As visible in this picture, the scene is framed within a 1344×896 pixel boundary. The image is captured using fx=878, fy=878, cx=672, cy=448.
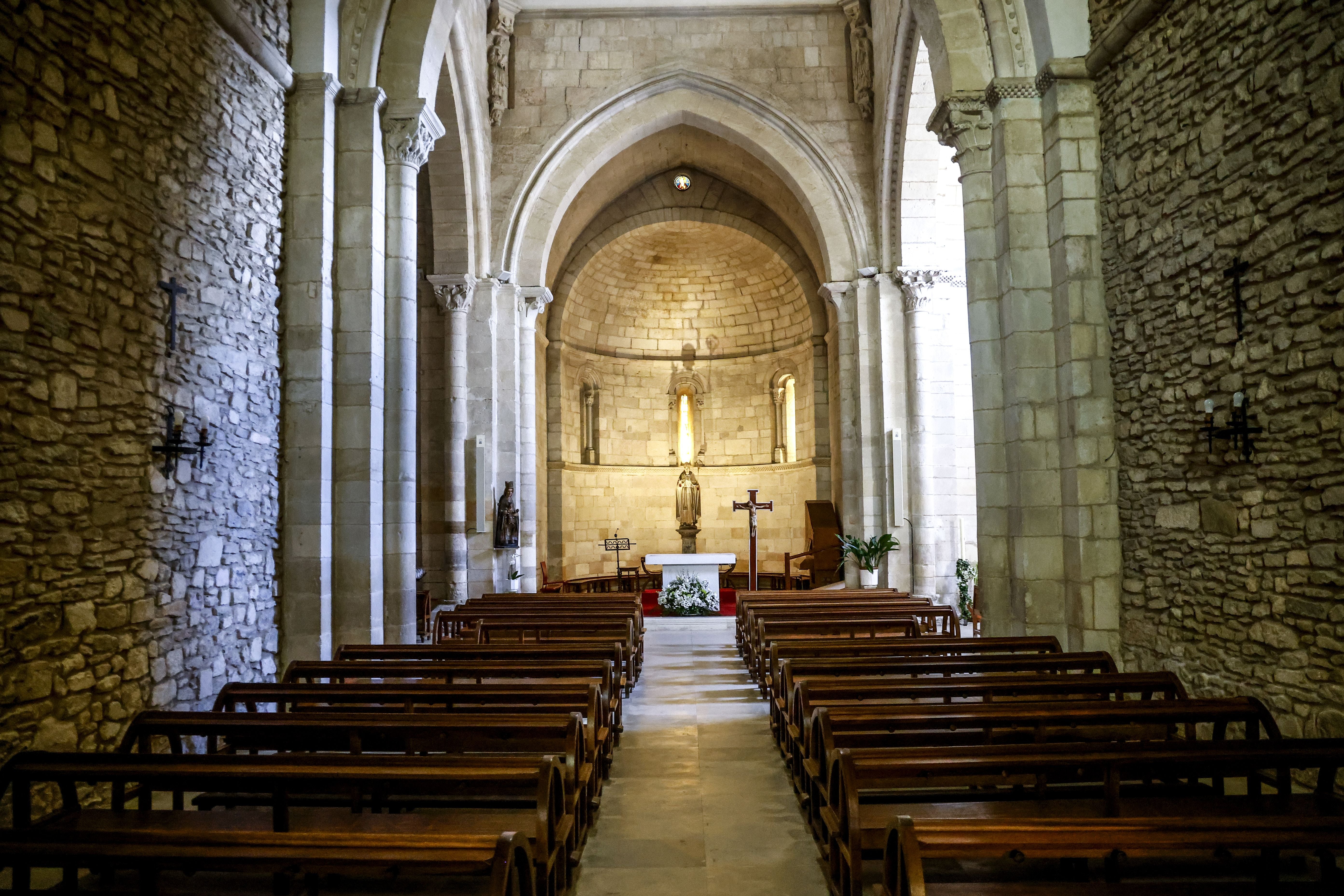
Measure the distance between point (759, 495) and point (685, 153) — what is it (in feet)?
26.9

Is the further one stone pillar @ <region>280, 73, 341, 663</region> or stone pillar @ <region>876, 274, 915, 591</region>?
stone pillar @ <region>876, 274, 915, 591</region>

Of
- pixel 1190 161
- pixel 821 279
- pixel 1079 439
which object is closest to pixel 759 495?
pixel 821 279

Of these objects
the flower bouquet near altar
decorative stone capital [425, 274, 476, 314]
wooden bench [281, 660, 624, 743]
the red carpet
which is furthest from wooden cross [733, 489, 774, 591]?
wooden bench [281, 660, 624, 743]

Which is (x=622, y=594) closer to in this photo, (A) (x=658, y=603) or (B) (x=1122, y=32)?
(A) (x=658, y=603)

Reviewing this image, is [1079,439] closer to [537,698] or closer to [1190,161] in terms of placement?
[1190,161]

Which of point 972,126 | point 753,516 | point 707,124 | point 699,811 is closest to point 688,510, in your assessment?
point 753,516

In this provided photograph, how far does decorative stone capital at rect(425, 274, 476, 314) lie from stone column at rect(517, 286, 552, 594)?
3.81ft

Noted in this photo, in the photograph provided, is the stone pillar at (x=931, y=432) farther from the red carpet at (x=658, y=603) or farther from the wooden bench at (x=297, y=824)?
the wooden bench at (x=297, y=824)

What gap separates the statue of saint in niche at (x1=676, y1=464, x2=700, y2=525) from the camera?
21031mm

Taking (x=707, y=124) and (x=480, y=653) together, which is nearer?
(x=480, y=653)

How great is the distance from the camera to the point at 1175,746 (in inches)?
144

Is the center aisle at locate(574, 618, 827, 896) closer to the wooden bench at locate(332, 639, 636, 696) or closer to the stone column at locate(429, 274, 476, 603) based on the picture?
the wooden bench at locate(332, 639, 636, 696)

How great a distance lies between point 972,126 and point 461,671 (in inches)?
270

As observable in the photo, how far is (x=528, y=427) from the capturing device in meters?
15.8
